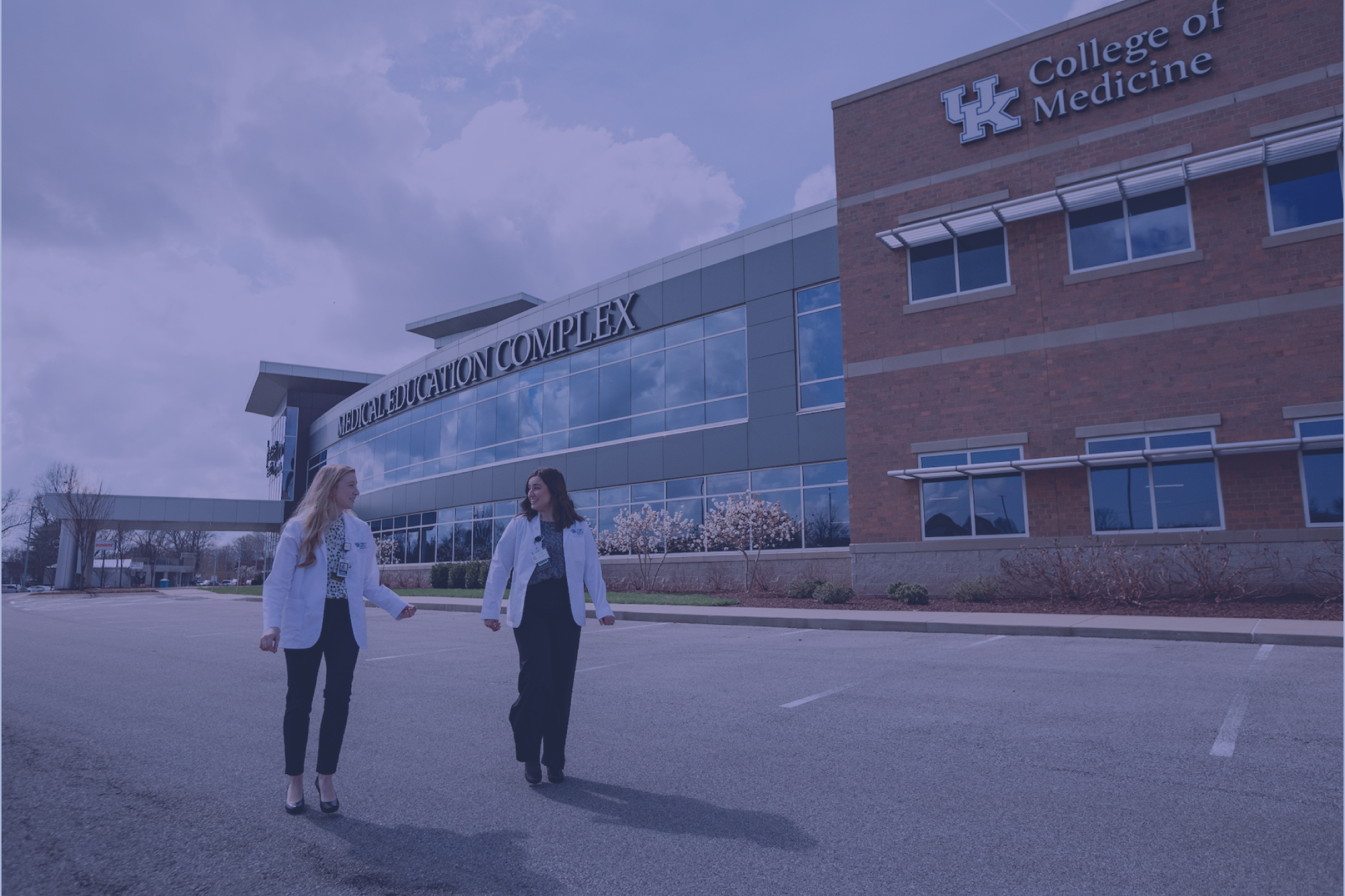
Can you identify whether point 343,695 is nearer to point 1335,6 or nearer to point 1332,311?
point 1332,311

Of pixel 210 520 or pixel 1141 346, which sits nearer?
pixel 1141 346

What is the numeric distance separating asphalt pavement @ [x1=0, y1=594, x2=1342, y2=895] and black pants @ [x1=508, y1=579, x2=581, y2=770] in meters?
0.24

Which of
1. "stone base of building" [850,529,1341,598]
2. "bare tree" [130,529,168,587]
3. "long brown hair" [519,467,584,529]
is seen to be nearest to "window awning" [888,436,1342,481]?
"stone base of building" [850,529,1341,598]

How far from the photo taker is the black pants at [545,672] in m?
4.60

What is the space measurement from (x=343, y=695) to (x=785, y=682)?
461cm

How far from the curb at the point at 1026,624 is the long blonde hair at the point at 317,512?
1061 centimetres

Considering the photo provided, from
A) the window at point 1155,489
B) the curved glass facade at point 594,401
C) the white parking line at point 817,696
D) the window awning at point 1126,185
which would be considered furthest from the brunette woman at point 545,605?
the curved glass facade at point 594,401

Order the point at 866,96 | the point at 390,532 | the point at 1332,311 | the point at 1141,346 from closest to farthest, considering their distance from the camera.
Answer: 1. the point at 1332,311
2. the point at 1141,346
3. the point at 866,96
4. the point at 390,532

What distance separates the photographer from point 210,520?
57.5 meters

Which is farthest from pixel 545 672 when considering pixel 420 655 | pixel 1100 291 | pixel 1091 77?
pixel 1091 77

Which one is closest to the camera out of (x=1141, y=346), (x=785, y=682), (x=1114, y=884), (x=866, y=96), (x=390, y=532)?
(x=1114, y=884)

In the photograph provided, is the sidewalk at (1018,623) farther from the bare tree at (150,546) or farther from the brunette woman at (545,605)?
the bare tree at (150,546)

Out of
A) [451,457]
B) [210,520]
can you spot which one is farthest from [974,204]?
[210,520]

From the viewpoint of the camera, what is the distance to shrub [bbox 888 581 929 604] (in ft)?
55.8
